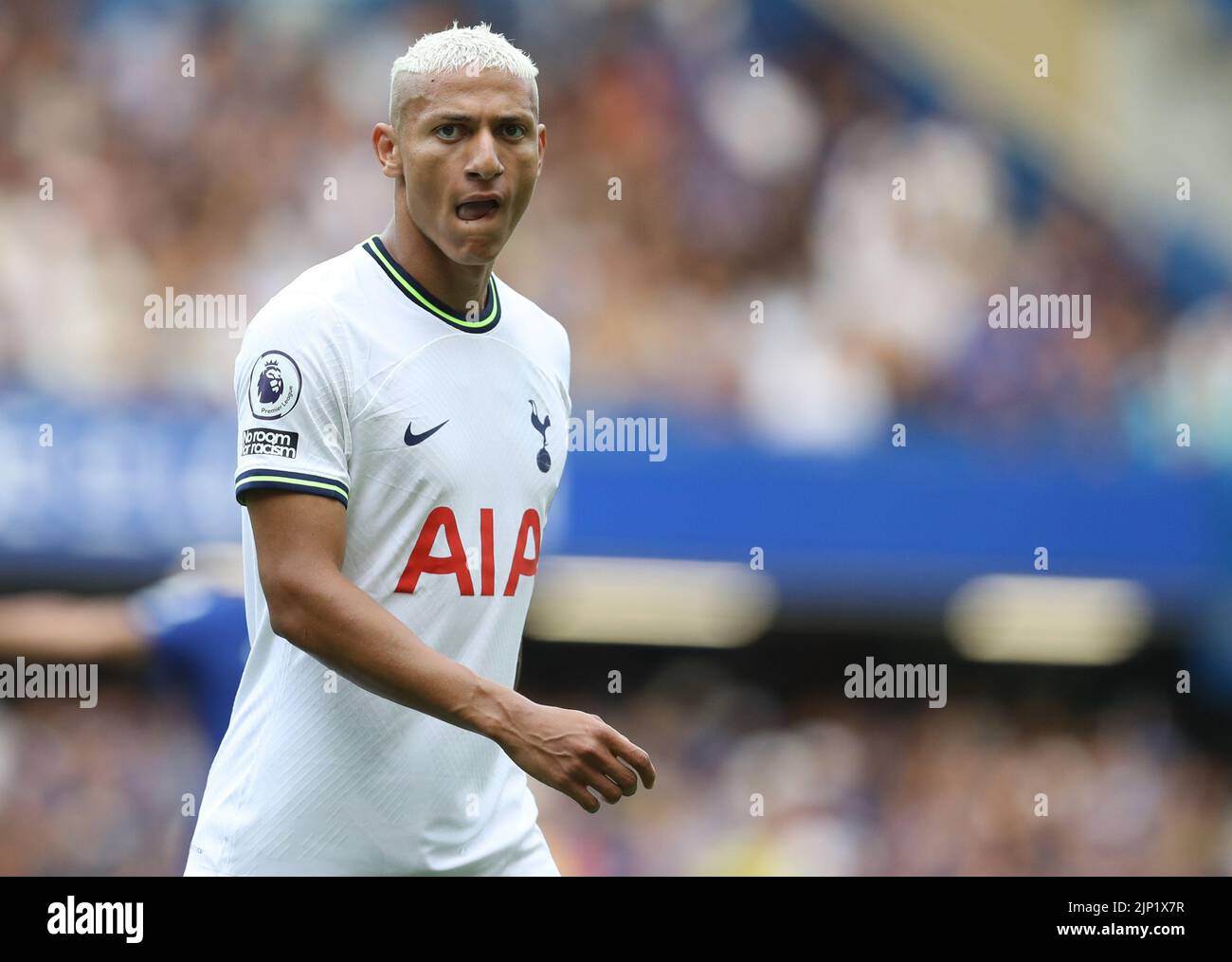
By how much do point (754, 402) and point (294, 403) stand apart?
4.56 metres

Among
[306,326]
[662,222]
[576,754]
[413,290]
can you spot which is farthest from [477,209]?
[662,222]

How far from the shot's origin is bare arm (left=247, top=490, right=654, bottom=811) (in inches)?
101

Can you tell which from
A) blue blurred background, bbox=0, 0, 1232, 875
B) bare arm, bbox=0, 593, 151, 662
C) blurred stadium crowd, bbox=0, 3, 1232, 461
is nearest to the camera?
bare arm, bbox=0, 593, 151, 662

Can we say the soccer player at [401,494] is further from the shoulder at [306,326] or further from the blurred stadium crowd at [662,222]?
the blurred stadium crowd at [662,222]

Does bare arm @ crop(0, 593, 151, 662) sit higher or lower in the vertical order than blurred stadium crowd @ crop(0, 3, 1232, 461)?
lower

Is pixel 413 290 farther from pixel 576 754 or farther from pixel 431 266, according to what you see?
pixel 576 754

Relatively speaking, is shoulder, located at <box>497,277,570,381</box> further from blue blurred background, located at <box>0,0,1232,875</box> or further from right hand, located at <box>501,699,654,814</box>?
blue blurred background, located at <box>0,0,1232,875</box>

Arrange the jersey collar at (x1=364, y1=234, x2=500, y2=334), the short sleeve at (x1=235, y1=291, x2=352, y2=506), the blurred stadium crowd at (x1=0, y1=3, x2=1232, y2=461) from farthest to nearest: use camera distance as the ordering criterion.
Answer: the blurred stadium crowd at (x1=0, y1=3, x2=1232, y2=461), the jersey collar at (x1=364, y1=234, x2=500, y2=334), the short sleeve at (x1=235, y1=291, x2=352, y2=506)

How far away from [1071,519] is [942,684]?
2.98 ft

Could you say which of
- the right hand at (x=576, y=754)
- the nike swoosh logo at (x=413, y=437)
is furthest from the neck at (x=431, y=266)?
the right hand at (x=576, y=754)

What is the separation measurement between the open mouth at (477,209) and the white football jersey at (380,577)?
0.17m

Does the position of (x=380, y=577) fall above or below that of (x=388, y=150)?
below

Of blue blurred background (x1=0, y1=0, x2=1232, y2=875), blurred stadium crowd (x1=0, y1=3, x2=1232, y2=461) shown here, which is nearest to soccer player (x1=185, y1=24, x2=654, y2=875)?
blue blurred background (x1=0, y1=0, x2=1232, y2=875)

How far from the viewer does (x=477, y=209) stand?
298 cm
